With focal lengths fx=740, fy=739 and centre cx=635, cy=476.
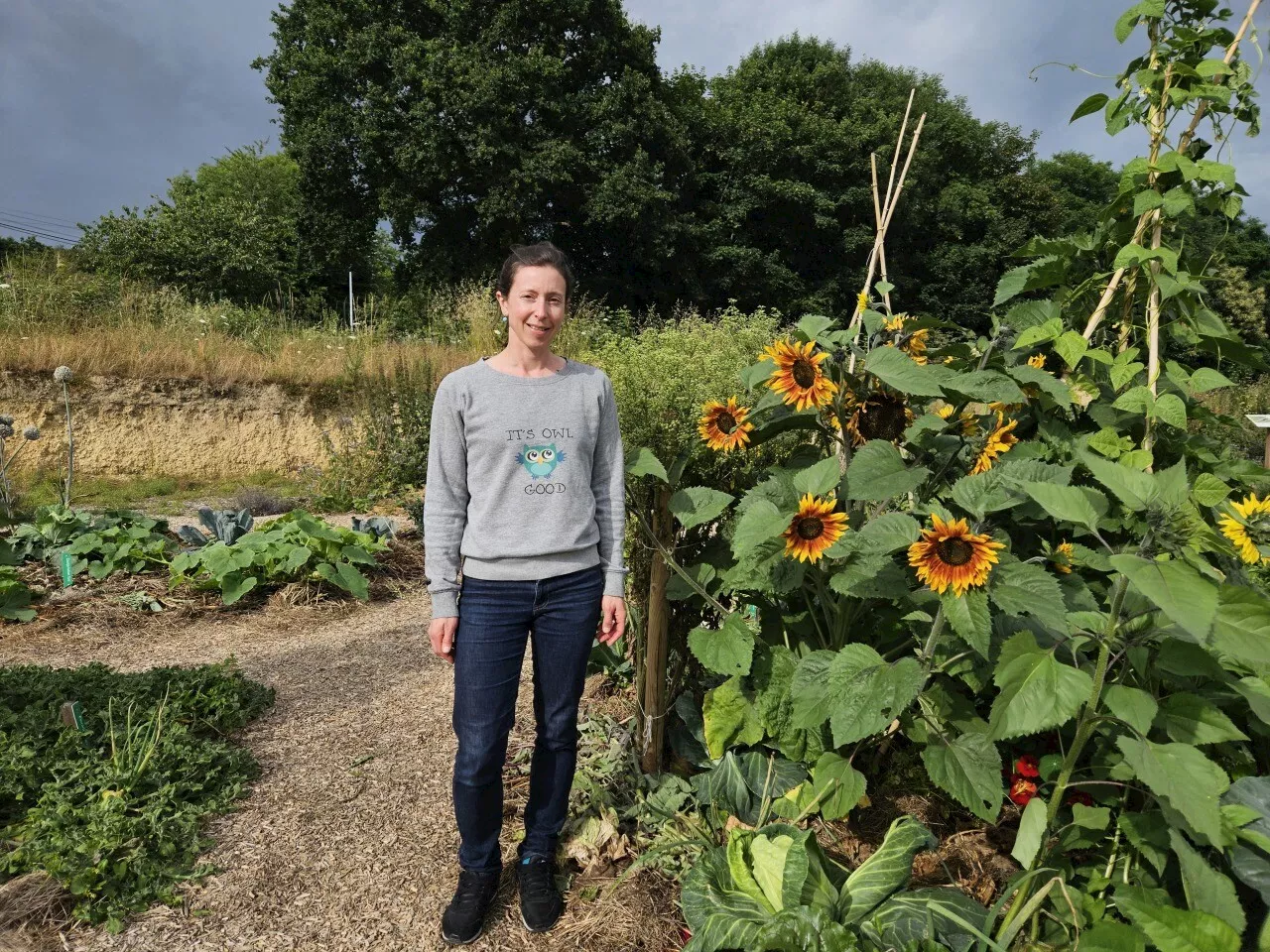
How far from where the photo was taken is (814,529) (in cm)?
147

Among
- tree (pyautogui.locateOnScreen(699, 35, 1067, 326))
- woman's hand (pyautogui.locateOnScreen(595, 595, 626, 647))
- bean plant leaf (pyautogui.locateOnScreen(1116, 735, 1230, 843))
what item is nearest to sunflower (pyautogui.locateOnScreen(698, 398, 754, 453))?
woman's hand (pyautogui.locateOnScreen(595, 595, 626, 647))

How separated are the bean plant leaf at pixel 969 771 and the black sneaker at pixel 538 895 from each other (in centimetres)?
92

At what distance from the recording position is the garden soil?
1.69 meters

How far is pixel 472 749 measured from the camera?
5.43 feet

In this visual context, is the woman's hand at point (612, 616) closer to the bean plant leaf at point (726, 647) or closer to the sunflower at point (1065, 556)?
the bean plant leaf at point (726, 647)

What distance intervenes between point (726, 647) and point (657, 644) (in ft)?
1.28

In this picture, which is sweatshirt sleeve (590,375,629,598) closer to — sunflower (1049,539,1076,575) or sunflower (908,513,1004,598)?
sunflower (908,513,1004,598)

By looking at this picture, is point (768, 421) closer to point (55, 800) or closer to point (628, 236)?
point (55, 800)

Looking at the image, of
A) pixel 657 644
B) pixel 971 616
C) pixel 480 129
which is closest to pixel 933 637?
pixel 971 616

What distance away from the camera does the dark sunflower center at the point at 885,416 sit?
168cm

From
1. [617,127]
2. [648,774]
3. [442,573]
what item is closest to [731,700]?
[648,774]

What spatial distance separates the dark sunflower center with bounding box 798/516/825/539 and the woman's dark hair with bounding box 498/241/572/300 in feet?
2.40

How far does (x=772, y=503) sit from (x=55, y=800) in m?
2.00

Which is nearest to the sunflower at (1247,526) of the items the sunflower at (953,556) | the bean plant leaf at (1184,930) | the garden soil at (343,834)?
the sunflower at (953,556)
